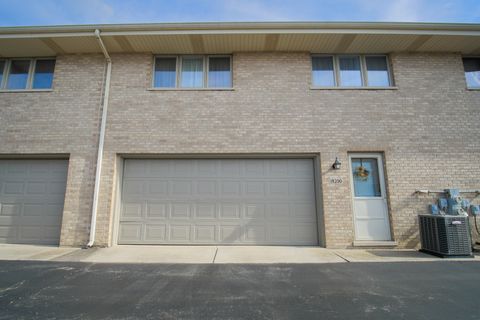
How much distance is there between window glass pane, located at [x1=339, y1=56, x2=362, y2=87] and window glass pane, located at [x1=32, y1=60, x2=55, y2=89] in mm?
8890

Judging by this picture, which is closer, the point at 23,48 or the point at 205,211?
the point at 205,211

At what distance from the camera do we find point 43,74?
734 centimetres

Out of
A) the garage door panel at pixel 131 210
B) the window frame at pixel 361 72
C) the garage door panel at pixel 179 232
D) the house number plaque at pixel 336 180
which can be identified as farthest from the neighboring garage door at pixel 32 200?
the window frame at pixel 361 72

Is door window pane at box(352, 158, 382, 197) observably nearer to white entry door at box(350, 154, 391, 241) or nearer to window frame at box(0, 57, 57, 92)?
white entry door at box(350, 154, 391, 241)

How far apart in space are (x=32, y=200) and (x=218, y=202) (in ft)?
16.9

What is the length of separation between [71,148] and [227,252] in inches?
203

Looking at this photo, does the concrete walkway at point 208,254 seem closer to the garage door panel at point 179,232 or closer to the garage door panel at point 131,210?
the garage door panel at point 179,232

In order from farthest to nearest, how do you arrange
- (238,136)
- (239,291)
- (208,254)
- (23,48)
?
(23,48), (238,136), (208,254), (239,291)

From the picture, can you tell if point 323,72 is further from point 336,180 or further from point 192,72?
point 192,72

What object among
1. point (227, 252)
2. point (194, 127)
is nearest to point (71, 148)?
point (194, 127)

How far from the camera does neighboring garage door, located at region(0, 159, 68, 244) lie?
645 centimetres

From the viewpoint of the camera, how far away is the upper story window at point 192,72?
23.7 ft

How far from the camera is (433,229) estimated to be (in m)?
5.47

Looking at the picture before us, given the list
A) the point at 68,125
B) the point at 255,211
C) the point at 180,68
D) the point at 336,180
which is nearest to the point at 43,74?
the point at 68,125
